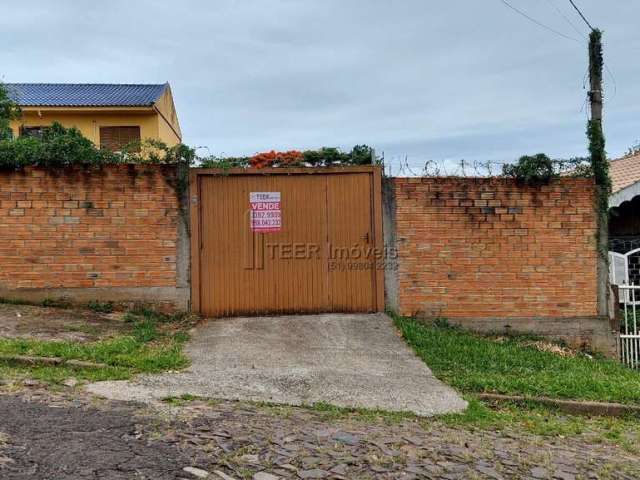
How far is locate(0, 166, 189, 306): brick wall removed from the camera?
7133 mm

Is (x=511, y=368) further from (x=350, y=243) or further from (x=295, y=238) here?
(x=295, y=238)

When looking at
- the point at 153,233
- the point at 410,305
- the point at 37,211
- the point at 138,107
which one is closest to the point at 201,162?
the point at 153,233

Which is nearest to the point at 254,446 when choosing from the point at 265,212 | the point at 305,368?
the point at 305,368

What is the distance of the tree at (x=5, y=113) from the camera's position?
838 cm

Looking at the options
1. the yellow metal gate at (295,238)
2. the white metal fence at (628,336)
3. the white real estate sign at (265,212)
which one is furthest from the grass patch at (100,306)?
the white metal fence at (628,336)

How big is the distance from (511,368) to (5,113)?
27.9ft

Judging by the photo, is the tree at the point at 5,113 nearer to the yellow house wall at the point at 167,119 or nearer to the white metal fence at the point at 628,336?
the yellow house wall at the point at 167,119

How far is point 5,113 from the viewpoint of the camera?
8.61m

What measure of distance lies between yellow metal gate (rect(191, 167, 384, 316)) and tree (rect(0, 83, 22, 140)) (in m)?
3.64

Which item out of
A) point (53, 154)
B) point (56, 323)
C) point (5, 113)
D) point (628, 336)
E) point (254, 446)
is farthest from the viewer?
point (5, 113)

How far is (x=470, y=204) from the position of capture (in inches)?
293

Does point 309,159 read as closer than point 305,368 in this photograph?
No

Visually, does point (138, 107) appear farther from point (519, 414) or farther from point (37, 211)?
point (519, 414)

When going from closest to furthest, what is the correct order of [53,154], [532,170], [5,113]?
[53,154] < [532,170] < [5,113]
